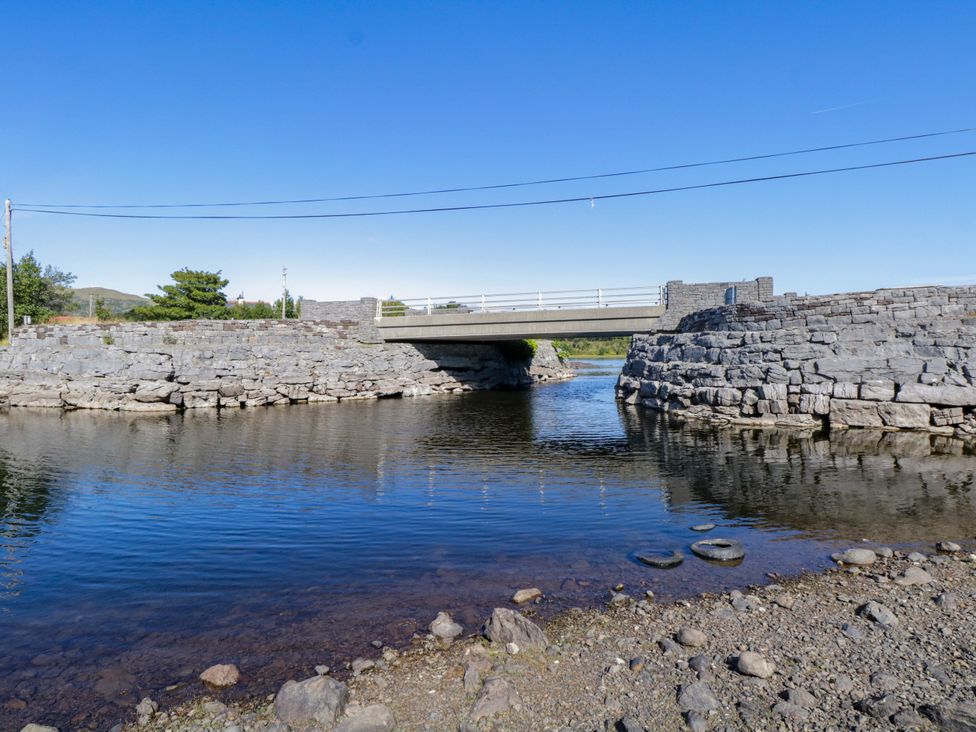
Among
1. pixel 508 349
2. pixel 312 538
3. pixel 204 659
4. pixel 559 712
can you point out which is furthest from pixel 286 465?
pixel 508 349

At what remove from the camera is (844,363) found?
2025 centimetres

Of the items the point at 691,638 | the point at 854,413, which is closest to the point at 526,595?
the point at 691,638

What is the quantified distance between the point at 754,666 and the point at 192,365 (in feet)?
103

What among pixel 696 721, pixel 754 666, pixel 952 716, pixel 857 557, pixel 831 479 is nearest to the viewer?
pixel 952 716

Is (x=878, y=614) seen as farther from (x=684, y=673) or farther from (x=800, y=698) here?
(x=684, y=673)

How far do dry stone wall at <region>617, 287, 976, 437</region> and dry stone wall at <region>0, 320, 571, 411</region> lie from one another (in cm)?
1967

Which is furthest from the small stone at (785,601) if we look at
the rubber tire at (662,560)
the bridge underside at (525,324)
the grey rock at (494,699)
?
the bridge underside at (525,324)

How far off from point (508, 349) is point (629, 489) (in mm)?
34996

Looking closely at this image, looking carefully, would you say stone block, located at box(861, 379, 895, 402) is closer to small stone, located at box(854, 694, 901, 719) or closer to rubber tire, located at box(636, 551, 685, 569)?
rubber tire, located at box(636, 551, 685, 569)

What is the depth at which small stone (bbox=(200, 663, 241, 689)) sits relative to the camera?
5031 millimetres

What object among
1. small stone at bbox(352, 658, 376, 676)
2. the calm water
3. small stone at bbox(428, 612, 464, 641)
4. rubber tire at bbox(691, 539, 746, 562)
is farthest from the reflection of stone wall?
small stone at bbox(352, 658, 376, 676)

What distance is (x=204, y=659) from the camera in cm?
546

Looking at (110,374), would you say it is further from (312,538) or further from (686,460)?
(686,460)

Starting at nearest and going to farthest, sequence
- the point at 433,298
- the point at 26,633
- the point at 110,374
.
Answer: the point at 26,633 → the point at 110,374 → the point at 433,298
